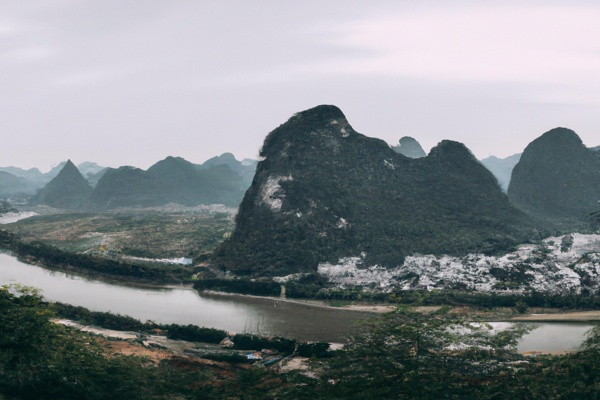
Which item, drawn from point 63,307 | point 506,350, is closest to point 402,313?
point 506,350

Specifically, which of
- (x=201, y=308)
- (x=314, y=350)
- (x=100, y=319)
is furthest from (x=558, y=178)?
(x=100, y=319)

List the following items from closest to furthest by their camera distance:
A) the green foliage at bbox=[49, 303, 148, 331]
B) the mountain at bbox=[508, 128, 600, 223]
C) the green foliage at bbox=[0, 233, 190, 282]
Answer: the green foliage at bbox=[49, 303, 148, 331], the green foliage at bbox=[0, 233, 190, 282], the mountain at bbox=[508, 128, 600, 223]

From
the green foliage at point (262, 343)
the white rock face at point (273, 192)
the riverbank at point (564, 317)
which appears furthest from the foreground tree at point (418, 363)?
the white rock face at point (273, 192)

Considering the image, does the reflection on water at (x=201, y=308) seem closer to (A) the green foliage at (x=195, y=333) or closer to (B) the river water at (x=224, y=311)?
(B) the river water at (x=224, y=311)

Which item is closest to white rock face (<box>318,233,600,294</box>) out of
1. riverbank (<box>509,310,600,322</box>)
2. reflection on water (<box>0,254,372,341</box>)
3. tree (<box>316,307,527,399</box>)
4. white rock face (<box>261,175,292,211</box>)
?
riverbank (<box>509,310,600,322</box>)

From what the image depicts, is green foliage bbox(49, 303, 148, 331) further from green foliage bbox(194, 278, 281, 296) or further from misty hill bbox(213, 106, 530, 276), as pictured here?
misty hill bbox(213, 106, 530, 276)

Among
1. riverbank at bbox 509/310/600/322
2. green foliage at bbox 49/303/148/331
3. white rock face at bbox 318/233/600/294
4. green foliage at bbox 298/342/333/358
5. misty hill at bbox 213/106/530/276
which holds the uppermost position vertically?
misty hill at bbox 213/106/530/276

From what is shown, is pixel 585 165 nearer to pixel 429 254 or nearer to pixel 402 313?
pixel 429 254
